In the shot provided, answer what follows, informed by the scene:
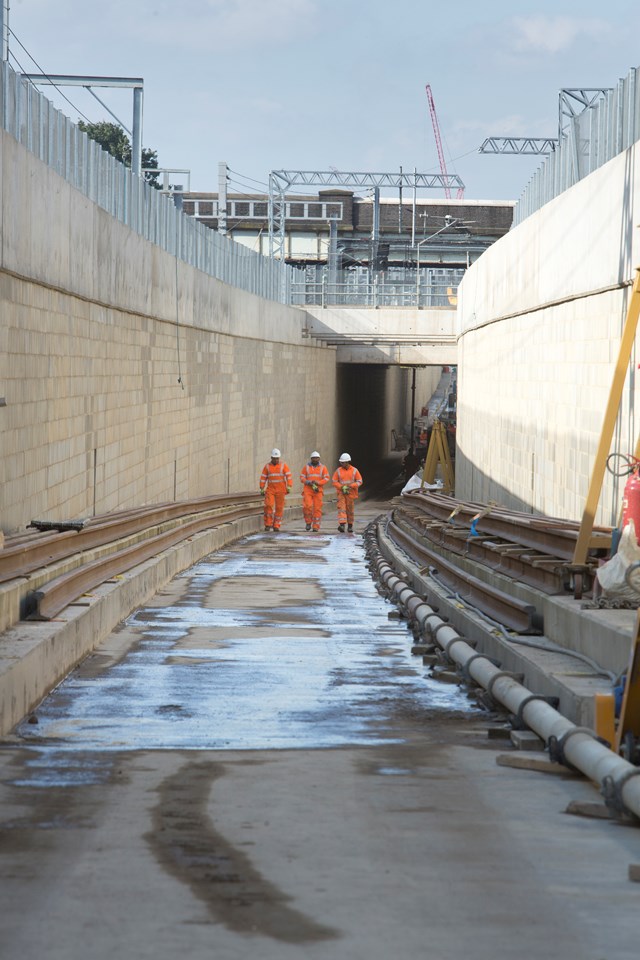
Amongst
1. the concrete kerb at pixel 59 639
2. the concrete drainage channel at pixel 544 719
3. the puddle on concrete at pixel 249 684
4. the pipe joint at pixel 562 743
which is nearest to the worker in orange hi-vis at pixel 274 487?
the concrete kerb at pixel 59 639

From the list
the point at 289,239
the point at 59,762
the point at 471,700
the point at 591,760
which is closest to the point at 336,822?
the point at 591,760

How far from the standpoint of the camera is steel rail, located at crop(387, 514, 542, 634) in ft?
29.4

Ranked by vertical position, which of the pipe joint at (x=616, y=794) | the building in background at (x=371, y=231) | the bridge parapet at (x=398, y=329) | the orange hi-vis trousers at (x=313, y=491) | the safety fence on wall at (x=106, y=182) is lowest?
the orange hi-vis trousers at (x=313, y=491)

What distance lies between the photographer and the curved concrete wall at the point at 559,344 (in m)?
13.1

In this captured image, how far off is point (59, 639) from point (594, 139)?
10.1 metres

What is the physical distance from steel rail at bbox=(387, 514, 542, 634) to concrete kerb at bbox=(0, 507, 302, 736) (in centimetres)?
307

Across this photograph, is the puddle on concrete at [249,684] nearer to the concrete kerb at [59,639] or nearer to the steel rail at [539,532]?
the concrete kerb at [59,639]

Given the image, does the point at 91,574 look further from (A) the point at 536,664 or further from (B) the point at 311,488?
(B) the point at 311,488

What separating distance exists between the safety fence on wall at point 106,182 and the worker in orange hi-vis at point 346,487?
16.8 feet

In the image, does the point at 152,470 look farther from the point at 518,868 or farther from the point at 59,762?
the point at 518,868

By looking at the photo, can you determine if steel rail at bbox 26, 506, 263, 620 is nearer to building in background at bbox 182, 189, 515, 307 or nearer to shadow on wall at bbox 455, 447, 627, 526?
shadow on wall at bbox 455, 447, 627, 526

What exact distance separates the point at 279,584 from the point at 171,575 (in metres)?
1.54

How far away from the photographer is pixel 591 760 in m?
5.51

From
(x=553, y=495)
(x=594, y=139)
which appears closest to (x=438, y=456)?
(x=553, y=495)
